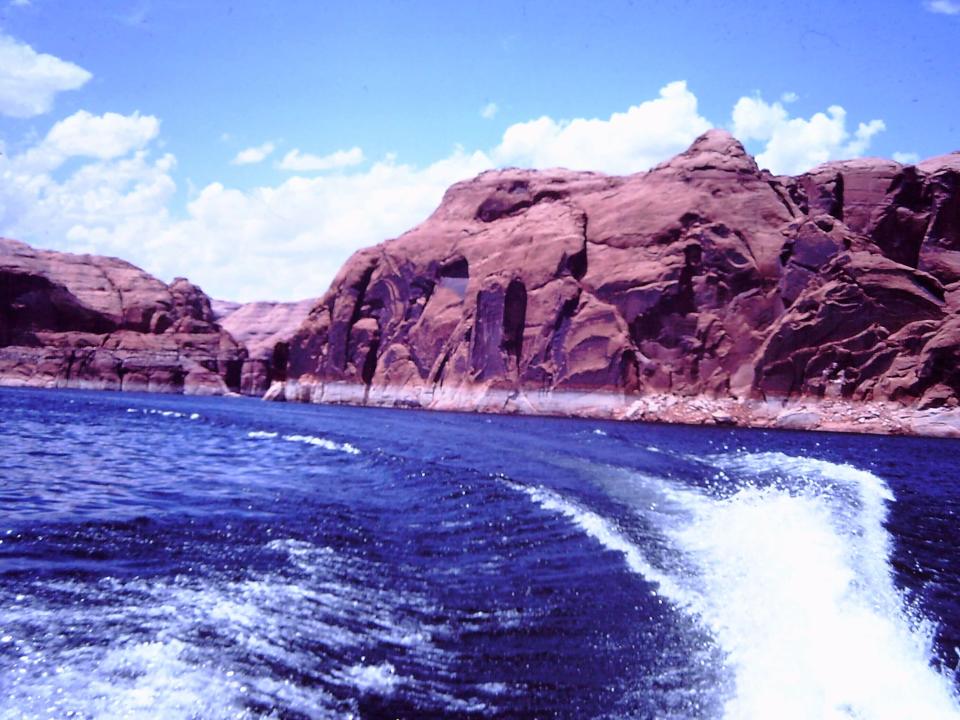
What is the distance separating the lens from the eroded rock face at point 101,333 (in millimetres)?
101250

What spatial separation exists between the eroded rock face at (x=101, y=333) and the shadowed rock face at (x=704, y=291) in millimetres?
33282

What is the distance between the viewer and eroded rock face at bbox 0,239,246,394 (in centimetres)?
10125

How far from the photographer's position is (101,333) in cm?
11112

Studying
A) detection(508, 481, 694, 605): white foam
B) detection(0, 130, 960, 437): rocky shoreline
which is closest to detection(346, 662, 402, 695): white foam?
detection(508, 481, 694, 605): white foam

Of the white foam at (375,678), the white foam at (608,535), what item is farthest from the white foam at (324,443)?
the white foam at (375,678)

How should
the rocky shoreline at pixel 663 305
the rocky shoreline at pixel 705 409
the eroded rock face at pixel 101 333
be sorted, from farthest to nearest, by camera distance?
the eroded rock face at pixel 101 333, the rocky shoreline at pixel 663 305, the rocky shoreline at pixel 705 409

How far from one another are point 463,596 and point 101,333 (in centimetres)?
11493

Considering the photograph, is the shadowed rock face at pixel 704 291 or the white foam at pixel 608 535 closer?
the white foam at pixel 608 535

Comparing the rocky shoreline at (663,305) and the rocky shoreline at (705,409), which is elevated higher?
the rocky shoreline at (663,305)

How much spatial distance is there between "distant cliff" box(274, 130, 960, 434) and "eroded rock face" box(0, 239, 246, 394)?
32981 mm

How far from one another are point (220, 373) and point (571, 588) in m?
104

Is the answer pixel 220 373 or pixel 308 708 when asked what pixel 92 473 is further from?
pixel 220 373

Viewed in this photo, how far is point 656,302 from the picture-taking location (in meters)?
64.9

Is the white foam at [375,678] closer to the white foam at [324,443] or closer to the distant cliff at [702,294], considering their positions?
the white foam at [324,443]
